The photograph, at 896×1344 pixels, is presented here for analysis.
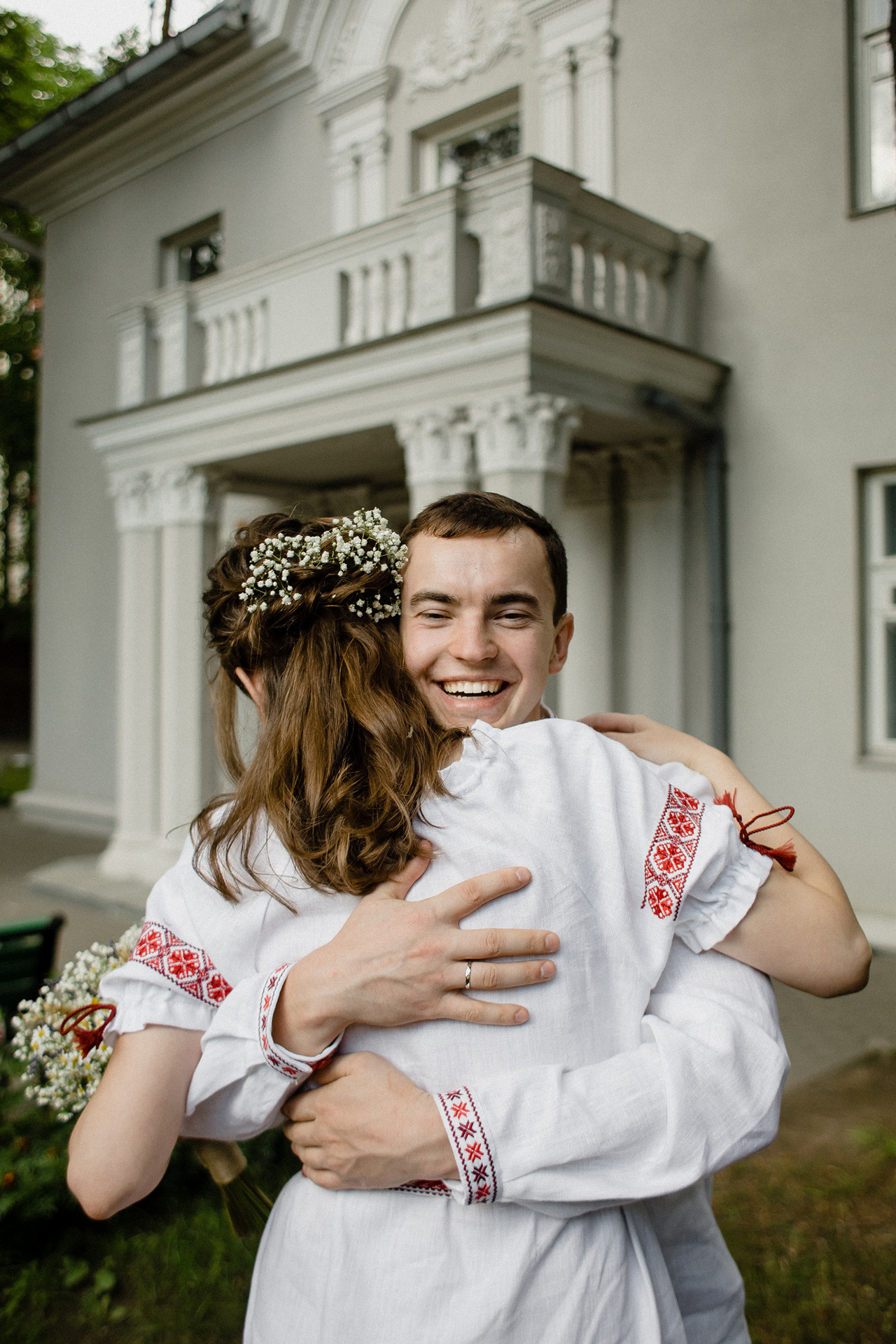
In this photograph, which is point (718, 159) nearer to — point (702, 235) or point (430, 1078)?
point (702, 235)

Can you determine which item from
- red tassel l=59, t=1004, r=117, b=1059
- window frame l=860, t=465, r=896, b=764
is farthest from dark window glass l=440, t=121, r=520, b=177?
red tassel l=59, t=1004, r=117, b=1059

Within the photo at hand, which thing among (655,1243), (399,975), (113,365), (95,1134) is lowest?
(655,1243)

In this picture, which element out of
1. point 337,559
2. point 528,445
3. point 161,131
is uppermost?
point 161,131

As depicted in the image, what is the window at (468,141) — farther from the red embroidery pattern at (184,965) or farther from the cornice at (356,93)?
the red embroidery pattern at (184,965)

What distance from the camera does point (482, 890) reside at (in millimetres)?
1144

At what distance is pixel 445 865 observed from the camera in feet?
3.95

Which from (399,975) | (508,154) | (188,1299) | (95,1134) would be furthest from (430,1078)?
(508,154)

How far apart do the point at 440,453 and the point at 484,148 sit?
3775 millimetres

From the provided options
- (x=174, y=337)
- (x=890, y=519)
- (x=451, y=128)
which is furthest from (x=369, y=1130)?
(x=451, y=128)

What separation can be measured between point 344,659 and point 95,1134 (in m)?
0.65

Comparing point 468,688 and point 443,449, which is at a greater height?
point 443,449

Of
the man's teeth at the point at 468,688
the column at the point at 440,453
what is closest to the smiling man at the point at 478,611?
the man's teeth at the point at 468,688

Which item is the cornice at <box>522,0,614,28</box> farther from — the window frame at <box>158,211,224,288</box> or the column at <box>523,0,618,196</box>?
the window frame at <box>158,211,224,288</box>

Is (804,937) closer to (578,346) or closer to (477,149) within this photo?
(578,346)
